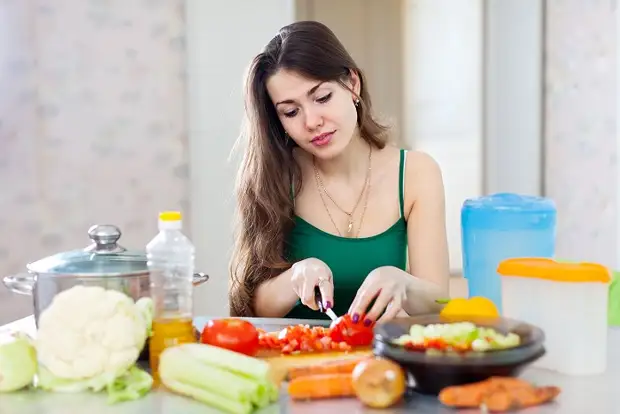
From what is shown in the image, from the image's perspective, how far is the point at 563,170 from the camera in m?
3.47

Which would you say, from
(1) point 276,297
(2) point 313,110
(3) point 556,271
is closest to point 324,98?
(2) point 313,110

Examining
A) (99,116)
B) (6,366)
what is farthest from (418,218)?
(99,116)

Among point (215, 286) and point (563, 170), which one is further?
point (563, 170)

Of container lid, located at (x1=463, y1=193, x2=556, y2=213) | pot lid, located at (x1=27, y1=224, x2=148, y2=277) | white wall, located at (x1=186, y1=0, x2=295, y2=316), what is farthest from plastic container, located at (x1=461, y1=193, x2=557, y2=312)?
white wall, located at (x1=186, y1=0, x2=295, y2=316)

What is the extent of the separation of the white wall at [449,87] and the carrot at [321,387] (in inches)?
104

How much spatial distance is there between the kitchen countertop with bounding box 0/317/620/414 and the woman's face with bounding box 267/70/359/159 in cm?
79

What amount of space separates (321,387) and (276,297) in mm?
778

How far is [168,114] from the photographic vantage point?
10.4 feet

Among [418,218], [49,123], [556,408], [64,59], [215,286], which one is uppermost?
[64,59]

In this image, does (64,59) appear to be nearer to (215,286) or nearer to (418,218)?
(215,286)

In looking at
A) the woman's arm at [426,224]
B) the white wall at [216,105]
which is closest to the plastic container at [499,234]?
the woman's arm at [426,224]

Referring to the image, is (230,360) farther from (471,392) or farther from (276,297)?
(276,297)

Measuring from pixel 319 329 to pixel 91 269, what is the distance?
396 mm

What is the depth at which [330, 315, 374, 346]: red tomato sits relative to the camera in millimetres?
1319
